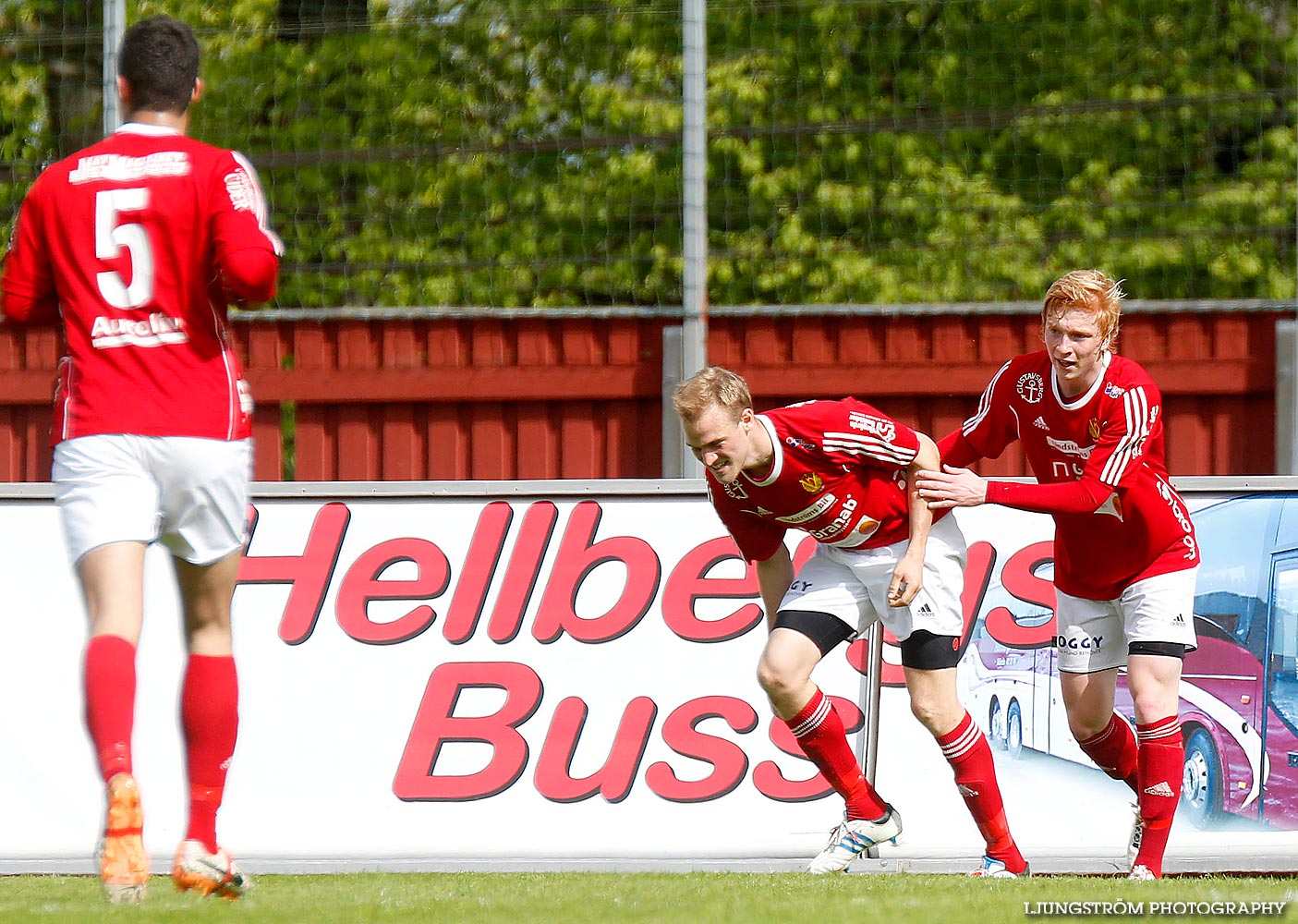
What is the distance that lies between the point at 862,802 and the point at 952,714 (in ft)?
1.29

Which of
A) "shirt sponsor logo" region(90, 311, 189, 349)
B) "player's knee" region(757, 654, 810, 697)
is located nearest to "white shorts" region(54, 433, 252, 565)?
"shirt sponsor logo" region(90, 311, 189, 349)

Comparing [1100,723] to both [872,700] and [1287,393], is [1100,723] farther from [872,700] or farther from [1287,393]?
[1287,393]

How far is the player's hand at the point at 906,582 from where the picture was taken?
438 cm

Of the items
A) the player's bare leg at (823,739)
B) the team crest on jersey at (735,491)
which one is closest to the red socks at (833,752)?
the player's bare leg at (823,739)

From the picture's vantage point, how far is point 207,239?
10.9 feet

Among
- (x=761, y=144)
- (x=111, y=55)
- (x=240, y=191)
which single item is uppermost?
(x=111, y=55)

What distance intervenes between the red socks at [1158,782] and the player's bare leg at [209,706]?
9.07ft

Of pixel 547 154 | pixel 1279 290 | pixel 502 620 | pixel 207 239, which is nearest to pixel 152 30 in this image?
pixel 207 239

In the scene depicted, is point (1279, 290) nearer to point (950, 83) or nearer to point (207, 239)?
Result: point (950, 83)

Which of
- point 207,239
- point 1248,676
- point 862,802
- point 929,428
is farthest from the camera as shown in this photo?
point 929,428

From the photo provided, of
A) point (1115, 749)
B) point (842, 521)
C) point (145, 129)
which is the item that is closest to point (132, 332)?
point (145, 129)

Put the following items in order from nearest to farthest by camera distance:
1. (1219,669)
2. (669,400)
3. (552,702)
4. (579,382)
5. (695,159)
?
(1219,669) < (552,702) < (695,159) < (669,400) < (579,382)

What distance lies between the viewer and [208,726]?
347 cm

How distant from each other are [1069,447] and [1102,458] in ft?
0.67
